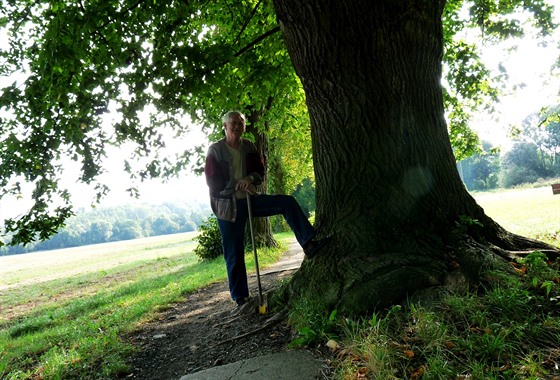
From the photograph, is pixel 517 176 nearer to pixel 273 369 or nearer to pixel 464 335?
pixel 464 335

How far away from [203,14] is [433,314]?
8.98m

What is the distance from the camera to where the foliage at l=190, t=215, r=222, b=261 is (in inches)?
591

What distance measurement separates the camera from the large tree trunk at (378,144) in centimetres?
388

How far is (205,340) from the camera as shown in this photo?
4.21 m

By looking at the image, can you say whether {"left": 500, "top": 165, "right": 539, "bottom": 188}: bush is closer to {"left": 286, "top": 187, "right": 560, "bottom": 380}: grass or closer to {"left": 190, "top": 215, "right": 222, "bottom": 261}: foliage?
{"left": 190, "top": 215, "right": 222, "bottom": 261}: foliage

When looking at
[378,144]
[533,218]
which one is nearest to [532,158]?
[533,218]

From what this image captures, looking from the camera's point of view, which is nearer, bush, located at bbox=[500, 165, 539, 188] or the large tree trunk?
the large tree trunk

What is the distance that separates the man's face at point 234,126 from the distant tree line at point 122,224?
296ft

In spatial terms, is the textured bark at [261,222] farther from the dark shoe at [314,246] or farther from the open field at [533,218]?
the dark shoe at [314,246]

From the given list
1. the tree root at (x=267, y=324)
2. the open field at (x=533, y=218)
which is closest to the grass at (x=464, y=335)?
the tree root at (x=267, y=324)

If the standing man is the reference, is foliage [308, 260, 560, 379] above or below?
below

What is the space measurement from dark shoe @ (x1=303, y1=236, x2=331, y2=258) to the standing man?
1.24ft

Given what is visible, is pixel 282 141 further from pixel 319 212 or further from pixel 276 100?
pixel 319 212

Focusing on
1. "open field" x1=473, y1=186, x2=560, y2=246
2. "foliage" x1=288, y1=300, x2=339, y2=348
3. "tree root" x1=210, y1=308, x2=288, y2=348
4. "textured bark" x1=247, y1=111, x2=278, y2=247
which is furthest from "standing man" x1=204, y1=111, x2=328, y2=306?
"textured bark" x1=247, y1=111, x2=278, y2=247
